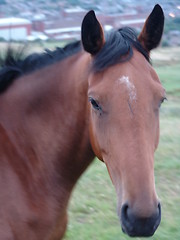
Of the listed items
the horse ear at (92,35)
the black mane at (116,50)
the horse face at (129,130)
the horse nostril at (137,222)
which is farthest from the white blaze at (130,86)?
the horse nostril at (137,222)

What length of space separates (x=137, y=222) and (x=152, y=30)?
1412 millimetres

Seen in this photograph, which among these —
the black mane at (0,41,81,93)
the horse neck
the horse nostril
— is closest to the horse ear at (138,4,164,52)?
the horse neck

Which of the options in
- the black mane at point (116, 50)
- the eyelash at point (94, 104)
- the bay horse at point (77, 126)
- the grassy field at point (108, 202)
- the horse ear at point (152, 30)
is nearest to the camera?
the bay horse at point (77, 126)

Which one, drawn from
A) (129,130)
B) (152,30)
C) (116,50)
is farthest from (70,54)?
(129,130)

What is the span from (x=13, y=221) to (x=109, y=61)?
138 cm

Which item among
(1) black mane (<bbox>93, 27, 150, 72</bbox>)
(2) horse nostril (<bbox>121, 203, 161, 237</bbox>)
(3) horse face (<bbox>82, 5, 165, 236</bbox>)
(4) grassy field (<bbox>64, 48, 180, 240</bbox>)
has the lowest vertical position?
(4) grassy field (<bbox>64, 48, 180, 240</bbox>)

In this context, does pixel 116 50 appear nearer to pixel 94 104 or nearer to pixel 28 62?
pixel 94 104

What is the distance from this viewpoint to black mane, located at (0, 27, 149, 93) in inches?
103

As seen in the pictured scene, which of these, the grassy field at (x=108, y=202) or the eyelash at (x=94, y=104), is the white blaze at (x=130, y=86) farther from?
the grassy field at (x=108, y=202)

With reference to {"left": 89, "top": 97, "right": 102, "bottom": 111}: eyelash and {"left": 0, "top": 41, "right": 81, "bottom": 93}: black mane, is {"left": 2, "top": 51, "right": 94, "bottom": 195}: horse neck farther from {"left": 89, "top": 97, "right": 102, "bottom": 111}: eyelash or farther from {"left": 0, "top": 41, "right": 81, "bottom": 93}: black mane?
{"left": 89, "top": 97, "right": 102, "bottom": 111}: eyelash

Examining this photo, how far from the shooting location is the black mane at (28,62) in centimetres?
312

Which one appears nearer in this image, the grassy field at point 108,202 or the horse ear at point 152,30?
the horse ear at point 152,30

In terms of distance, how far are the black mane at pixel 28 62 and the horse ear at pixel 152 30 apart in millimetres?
575

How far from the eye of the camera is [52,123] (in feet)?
9.72
